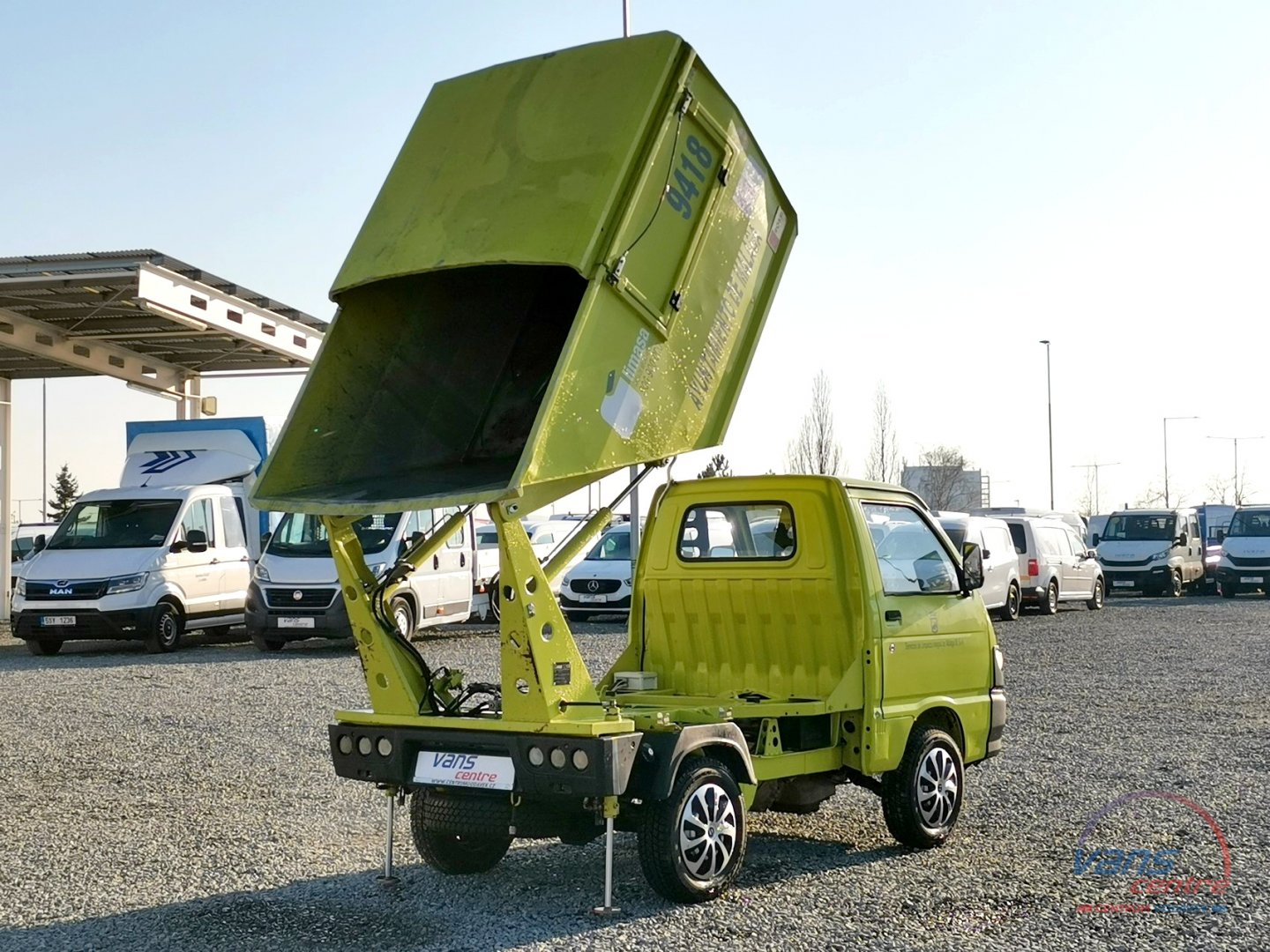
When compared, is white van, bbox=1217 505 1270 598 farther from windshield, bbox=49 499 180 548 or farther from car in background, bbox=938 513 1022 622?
windshield, bbox=49 499 180 548

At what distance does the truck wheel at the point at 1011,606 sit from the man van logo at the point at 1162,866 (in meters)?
17.8

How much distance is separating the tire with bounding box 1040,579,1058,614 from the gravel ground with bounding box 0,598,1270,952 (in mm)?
14106

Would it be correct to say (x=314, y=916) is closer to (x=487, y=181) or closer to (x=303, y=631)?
(x=487, y=181)

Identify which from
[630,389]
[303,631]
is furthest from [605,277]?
[303,631]

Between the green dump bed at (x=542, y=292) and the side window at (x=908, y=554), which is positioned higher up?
the green dump bed at (x=542, y=292)

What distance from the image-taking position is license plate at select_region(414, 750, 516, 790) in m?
6.20

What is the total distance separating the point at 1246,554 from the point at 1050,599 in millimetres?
8054

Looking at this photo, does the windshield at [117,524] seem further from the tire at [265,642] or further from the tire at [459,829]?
the tire at [459,829]

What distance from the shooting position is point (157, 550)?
19516 mm

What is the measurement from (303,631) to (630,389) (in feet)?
42.6

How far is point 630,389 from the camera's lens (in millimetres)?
6781

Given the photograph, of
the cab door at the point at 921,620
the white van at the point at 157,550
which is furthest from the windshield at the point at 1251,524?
the cab door at the point at 921,620

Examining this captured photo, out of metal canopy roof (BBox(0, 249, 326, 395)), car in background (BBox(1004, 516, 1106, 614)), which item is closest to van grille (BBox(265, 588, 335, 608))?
metal canopy roof (BBox(0, 249, 326, 395))

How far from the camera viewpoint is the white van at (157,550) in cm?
1908
